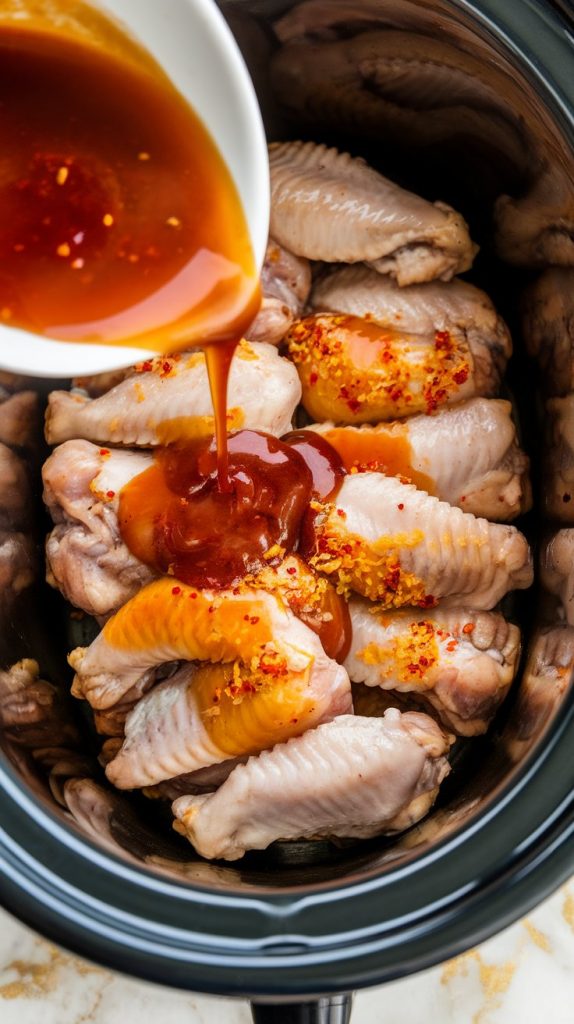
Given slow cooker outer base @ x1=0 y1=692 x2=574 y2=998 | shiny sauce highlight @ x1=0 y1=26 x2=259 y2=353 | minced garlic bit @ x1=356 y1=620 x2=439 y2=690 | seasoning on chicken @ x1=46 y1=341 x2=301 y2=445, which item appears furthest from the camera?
seasoning on chicken @ x1=46 y1=341 x2=301 y2=445

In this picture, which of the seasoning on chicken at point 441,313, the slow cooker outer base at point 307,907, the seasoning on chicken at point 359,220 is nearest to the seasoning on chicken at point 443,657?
the slow cooker outer base at point 307,907

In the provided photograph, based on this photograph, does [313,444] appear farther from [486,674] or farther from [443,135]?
[443,135]

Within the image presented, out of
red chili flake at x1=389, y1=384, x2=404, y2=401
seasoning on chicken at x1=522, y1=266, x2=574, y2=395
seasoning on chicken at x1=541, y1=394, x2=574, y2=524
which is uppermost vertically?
seasoning on chicken at x1=522, y1=266, x2=574, y2=395

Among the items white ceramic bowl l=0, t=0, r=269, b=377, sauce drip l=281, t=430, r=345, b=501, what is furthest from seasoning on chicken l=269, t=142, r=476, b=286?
white ceramic bowl l=0, t=0, r=269, b=377

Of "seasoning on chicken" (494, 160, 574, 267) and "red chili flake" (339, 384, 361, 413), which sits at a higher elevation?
"seasoning on chicken" (494, 160, 574, 267)

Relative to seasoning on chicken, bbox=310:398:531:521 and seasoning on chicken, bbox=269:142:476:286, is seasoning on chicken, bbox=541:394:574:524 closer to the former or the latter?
seasoning on chicken, bbox=310:398:531:521

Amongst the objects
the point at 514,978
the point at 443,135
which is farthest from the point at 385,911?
the point at 443,135

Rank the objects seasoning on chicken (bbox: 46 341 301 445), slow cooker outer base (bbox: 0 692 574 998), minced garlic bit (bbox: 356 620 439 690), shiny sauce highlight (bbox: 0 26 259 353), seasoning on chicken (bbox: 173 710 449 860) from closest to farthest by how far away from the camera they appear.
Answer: slow cooker outer base (bbox: 0 692 574 998) → shiny sauce highlight (bbox: 0 26 259 353) → seasoning on chicken (bbox: 173 710 449 860) → minced garlic bit (bbox: 356 620 439 690) → seasoning on chicken (bbox: 46 341 301 445)
